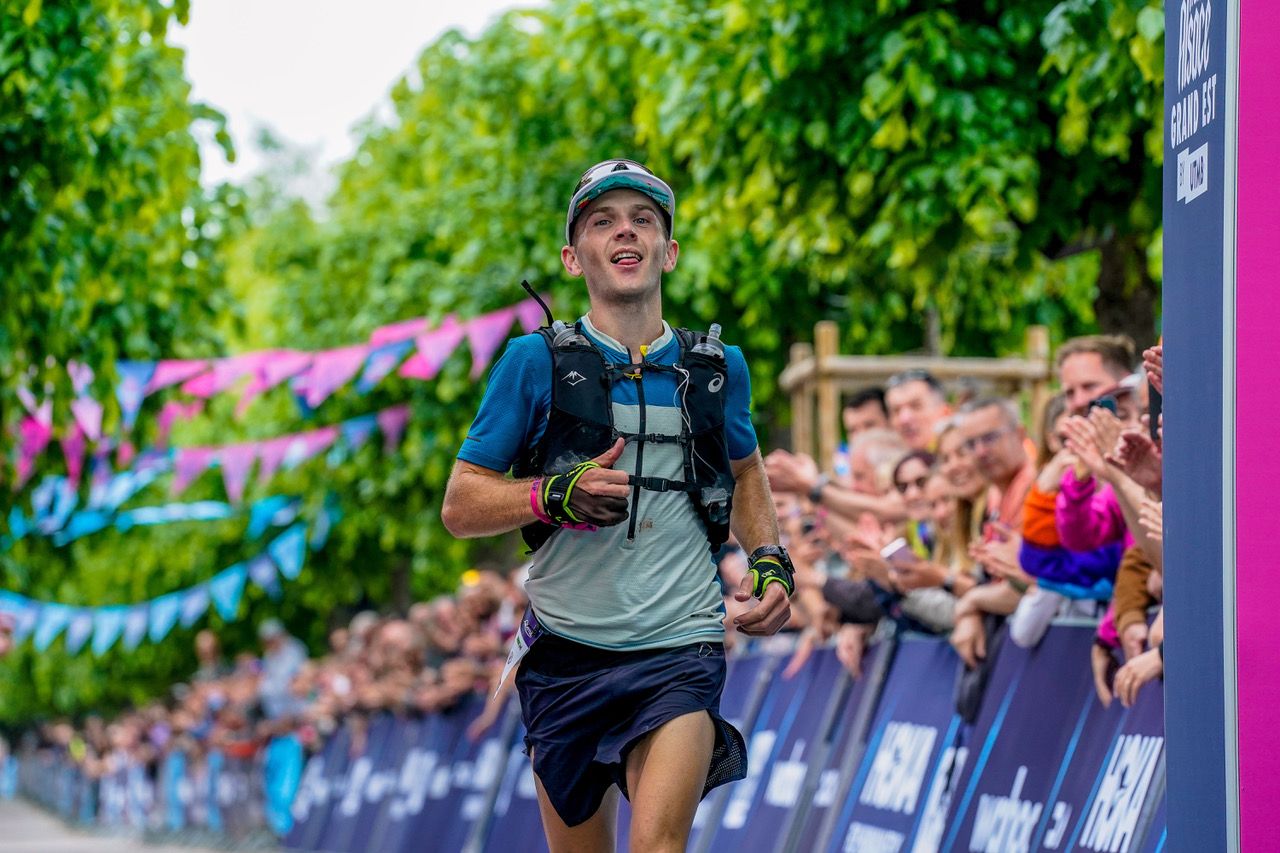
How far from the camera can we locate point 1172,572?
12.8ft

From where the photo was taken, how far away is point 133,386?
1494cm

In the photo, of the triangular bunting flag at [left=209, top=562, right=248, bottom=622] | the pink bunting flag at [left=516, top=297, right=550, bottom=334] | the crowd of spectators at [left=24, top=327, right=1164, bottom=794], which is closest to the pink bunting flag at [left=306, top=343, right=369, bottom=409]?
the pink bunting flag at [left=516, top=297, right=550, bottom=334]

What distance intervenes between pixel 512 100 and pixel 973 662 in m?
12.2

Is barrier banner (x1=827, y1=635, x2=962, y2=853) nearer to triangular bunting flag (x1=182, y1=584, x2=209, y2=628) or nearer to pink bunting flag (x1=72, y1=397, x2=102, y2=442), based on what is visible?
pink bunting flag (x1=72, y1=397, x2=102, y2=442)

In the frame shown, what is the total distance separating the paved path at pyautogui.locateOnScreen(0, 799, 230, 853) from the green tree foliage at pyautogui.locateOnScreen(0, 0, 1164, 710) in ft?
13.1

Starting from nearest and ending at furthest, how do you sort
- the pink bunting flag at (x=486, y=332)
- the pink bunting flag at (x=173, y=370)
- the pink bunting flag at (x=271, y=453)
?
the pink bunting flag at (x=173, y=370), the pink bunting flag at (x=486, y=332), the pink bunting flag at (x=271, y=453)

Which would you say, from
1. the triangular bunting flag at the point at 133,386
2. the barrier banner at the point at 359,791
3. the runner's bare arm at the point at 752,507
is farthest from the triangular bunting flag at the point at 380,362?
the runner's bare arm at the point at 752,507

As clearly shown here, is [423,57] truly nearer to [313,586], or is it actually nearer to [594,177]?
[313,586]

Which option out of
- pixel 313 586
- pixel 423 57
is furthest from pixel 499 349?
pixel 313 586

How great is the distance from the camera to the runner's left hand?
15.9ft

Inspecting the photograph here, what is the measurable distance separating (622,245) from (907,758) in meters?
3.80

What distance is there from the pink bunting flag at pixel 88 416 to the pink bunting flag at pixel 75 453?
7cm

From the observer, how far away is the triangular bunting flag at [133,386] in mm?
14773

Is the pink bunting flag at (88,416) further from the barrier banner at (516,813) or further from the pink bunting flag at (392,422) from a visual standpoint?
the pink bunting flag at (392,422)
